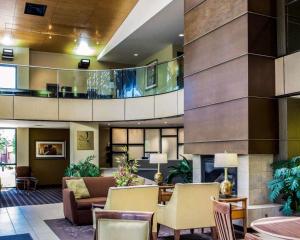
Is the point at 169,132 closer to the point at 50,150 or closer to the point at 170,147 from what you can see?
the point at 170,147

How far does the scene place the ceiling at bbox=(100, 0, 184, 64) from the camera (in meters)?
9.98

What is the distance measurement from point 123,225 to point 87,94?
32.7 ft

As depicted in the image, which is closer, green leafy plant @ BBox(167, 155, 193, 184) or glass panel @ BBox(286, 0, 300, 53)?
glass panel @ BBox(286, 0, 300, 53)

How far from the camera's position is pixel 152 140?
585 inches

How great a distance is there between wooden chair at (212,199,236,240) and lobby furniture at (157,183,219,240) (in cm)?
211

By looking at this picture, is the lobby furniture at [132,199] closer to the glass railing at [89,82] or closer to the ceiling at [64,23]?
the glass railing at [89,82]

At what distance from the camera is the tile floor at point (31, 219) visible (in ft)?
21.2

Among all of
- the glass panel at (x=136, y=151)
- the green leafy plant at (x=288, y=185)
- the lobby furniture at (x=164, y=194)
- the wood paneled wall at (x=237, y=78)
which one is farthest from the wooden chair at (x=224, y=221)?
the glass panel at (x=136, y=151)

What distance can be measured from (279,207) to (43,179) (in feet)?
37.4

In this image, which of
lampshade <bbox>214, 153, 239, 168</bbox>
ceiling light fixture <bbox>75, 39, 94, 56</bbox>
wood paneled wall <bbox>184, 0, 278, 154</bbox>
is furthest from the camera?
ceiling light fixture <bbox>75, 39, 94, 56</bbox>

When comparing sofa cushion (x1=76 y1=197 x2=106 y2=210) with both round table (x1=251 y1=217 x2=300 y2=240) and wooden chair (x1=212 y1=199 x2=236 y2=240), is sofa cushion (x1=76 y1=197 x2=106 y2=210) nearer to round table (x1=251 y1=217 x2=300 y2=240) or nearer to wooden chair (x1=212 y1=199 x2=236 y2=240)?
wooden chair (x1=212 y1=199 x2=236 y2=240)

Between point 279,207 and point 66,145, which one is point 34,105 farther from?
point 279,207

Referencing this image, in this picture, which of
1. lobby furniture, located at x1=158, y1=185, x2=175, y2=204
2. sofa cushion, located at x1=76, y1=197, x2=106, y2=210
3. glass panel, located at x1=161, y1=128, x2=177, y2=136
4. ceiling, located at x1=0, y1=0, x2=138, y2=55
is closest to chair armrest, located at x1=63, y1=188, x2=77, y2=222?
sofa cushion, located at x1=76, y1=197, x2=106, y2=210

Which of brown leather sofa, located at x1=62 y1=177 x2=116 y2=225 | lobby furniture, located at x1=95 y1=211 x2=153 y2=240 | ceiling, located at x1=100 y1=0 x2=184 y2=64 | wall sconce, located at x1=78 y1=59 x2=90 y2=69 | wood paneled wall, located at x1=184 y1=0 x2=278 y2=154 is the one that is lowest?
brown leather sofa, located at x1=62 y1=177 x2=116 y2=225
